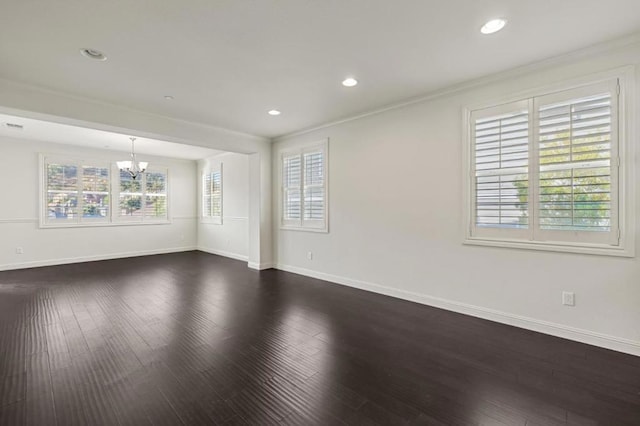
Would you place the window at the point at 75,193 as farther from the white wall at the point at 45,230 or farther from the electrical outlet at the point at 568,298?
the electrical outlet at the point at 568,298

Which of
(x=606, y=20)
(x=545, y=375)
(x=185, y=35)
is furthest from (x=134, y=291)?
(x=606, y=20)

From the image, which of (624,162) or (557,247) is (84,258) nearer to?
(557,247)

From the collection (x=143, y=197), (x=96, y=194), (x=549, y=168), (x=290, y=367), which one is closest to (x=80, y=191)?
(x=96, y=194)

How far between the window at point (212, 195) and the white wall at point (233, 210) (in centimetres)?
16

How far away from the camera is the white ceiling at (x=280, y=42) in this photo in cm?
208

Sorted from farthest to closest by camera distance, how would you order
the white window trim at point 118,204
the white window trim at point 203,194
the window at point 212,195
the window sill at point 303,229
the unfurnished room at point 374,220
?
the window at point 212,195, the white window trim at point 203,194, the white window trim at point 118,204, the window sill at point 303,229, the unfurnished room at point 374,220

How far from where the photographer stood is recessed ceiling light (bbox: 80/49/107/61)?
2590mm

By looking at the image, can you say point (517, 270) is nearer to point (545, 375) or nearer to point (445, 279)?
point (445, 279)

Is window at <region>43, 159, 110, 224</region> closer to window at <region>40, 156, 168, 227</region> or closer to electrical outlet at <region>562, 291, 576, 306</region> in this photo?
window at <region>40, 156, 168, 227</region>

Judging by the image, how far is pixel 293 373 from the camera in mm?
2238

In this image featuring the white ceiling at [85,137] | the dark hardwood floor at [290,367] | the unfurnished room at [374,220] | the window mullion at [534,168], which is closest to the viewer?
the dark hardwood floor at [290,367]

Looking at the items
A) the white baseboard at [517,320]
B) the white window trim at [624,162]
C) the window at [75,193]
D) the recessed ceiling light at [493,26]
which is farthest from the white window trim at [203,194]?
the white window trim at [624,162]

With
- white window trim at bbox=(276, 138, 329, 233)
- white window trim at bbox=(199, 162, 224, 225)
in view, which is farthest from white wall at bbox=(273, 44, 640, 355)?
white window trim at bbox=(199, 162, 224, 225)

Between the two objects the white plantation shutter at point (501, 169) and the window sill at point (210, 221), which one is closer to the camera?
the white plantation shutter at point (501, 169)
